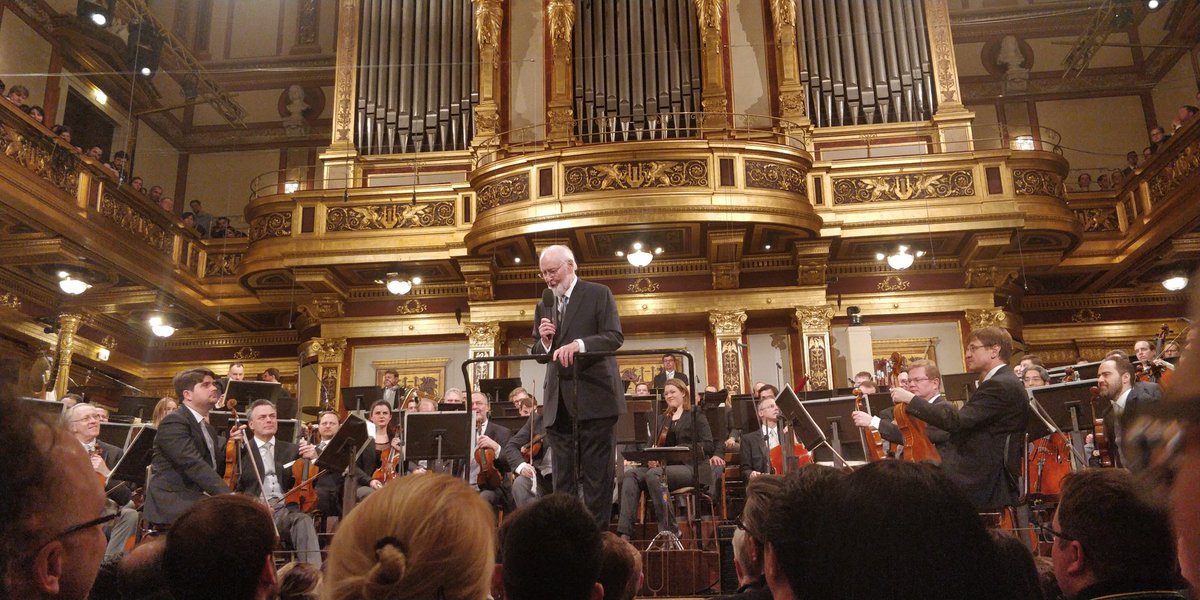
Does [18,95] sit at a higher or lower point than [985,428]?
higher

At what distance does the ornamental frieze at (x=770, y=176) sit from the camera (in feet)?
35.3

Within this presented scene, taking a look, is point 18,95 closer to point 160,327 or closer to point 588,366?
point 160,327

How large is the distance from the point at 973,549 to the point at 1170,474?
1.11ft

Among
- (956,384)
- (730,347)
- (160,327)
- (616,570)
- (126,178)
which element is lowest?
(616,570)

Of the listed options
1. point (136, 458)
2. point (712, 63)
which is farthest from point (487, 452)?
point (712, 63)

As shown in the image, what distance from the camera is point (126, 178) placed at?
12.7m

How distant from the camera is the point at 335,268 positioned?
Result: 464 inches

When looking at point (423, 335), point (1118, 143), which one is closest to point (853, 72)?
point (1118, 143)

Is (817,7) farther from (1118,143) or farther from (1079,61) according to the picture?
(1118,143)

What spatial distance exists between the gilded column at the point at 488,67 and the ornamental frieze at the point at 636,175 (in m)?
2.04

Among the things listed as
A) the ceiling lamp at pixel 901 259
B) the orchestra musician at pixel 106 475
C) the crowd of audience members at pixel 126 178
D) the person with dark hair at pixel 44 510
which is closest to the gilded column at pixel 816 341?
the ceiling lamp at pixel 901 259

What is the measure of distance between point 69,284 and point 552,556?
12.0 meters

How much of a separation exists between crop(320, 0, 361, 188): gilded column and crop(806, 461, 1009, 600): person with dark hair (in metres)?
11.6

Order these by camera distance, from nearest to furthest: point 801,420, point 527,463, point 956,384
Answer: point 801,420, point 527,463, point 956,384
